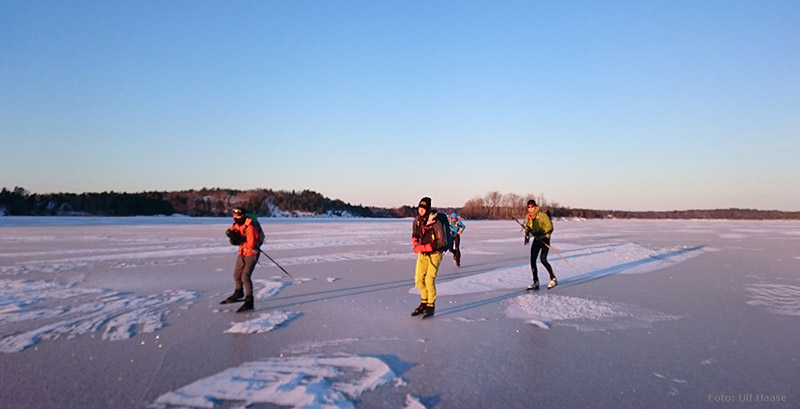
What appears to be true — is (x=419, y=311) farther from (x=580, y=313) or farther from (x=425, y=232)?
(x=580, y=313)

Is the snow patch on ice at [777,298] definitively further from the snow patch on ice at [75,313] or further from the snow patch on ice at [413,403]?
the snow patch on ice at [75,313]

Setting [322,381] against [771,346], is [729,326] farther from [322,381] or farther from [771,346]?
[322,381]

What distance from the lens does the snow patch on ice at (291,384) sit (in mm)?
2916

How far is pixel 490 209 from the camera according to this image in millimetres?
98188

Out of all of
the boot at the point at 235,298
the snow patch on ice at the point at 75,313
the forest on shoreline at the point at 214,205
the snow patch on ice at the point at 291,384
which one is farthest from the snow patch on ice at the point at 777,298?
the forest on shoreline at the point at 214,205

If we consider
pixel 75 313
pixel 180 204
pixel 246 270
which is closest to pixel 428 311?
pixel 246 270

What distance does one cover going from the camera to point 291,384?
3.20 m

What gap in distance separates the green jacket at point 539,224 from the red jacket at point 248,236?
14.8ft

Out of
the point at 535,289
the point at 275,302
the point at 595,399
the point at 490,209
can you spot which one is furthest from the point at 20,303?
the point at 490,209

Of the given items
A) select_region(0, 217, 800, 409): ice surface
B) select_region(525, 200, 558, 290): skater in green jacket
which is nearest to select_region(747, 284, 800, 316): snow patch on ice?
select_region(0, 217, 800, 409): ice surface

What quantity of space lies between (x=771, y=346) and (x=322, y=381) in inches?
170

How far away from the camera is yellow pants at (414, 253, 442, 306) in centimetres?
536

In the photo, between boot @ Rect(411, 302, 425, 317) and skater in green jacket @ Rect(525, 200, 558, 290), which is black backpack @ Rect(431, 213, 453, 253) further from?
skater in green jacket @ Rect(525, 200, 558, 290)

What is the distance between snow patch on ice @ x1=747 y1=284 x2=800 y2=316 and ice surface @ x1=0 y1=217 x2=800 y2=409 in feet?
0.11
